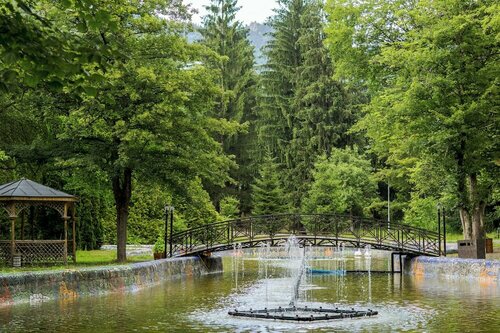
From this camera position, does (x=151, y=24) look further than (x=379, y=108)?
Result: No

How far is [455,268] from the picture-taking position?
90.7 ft

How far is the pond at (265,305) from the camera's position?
15.2m

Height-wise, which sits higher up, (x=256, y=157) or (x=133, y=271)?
(x=256, y=157)

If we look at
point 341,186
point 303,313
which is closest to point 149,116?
point 303,313

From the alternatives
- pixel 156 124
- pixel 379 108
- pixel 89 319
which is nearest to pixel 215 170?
pixel 156 124

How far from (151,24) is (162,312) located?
43.3 feet

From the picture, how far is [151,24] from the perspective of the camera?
28.1 m

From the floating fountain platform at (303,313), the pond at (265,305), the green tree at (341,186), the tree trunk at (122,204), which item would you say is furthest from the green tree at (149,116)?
the green tree at (341,186)

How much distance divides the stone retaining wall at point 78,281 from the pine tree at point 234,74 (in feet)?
149

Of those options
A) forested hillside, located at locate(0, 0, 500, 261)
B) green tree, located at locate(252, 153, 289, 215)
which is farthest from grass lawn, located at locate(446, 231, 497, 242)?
forested hillside, located at locate(0, 0, 500, 261)

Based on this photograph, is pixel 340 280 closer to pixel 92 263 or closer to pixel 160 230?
pixel 92 263

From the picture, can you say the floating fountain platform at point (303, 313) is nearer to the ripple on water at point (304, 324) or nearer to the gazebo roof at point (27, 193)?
the ripple on water at point (304, 324)

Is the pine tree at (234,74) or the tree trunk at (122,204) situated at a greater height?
the pine tree at (234,74)

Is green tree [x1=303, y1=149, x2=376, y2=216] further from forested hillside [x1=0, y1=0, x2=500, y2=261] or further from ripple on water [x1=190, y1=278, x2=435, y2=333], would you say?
ripple on water [x1=190, y1=278, x2=435, y2=333]
